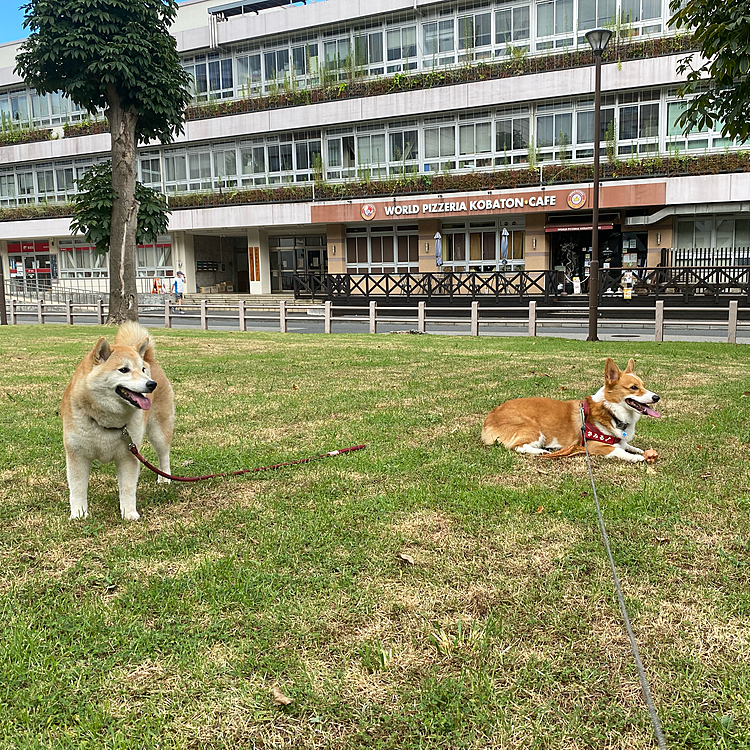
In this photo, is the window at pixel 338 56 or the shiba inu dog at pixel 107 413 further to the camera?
the window at pixel 338 56

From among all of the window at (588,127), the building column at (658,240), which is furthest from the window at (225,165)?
the building column at (658,240)

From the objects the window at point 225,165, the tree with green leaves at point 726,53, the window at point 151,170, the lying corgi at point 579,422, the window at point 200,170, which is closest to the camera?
the lying corgi at point 579,422

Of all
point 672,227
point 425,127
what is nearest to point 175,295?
point 425,127

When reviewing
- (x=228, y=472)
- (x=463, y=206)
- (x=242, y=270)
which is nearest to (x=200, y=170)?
(x=242, y=270)

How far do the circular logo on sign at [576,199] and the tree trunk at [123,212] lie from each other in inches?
780

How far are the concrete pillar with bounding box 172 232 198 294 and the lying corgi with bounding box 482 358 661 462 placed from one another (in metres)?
38.2

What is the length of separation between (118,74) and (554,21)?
2331 cm

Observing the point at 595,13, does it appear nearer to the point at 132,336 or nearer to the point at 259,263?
the point at 259,263

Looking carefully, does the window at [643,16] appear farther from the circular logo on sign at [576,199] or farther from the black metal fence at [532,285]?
the black metal fence at [532,285]

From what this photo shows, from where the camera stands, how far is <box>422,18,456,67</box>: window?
3416 cm

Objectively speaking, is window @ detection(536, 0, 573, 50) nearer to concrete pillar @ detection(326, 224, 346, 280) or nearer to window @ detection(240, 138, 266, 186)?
concrete pillar @ detection(326, 224, 346, 280)

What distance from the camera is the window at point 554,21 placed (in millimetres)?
31656

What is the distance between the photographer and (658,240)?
30.9 metres

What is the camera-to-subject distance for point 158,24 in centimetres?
1802
